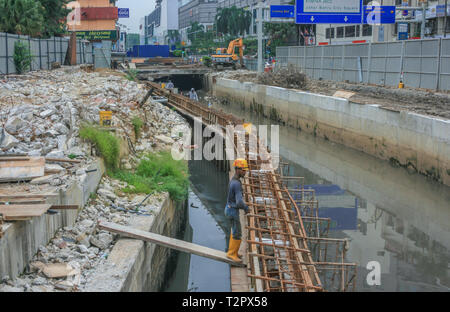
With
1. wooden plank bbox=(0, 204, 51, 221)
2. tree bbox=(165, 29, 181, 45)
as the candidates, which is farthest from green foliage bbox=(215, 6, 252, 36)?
wooden plank bbox=(0, 204, 51, 221)

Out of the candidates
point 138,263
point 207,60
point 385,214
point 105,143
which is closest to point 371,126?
point 385,214

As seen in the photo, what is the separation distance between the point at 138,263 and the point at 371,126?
19.1 m

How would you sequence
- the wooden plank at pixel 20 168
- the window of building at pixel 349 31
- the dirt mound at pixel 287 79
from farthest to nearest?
the window of building at pixel 349 31, the dirt mound at pixel 287 79, the wooden plank at pixel 20 168

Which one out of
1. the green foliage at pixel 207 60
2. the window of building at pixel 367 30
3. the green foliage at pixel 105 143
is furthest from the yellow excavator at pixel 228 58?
the green foliage at pixel 105 143

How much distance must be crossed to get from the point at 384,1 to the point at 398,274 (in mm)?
46641

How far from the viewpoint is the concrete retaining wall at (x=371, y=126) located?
2019cm

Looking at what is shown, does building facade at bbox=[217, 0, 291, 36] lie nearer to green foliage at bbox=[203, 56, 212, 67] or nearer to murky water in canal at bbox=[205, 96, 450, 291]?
green foliage at bbox=[203, 56, 212, 67]

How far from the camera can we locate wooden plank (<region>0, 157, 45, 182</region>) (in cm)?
1059

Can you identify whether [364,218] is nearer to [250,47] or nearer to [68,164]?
[68,164]

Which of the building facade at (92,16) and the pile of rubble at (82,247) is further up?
the building facade at (92,16)

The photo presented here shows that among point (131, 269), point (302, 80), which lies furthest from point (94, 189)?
point (302, 80)

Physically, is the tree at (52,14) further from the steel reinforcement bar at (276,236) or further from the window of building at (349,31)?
the window of building at (349,31)

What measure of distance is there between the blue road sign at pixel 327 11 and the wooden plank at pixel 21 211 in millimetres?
32628

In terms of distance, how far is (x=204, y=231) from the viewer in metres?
16.6
